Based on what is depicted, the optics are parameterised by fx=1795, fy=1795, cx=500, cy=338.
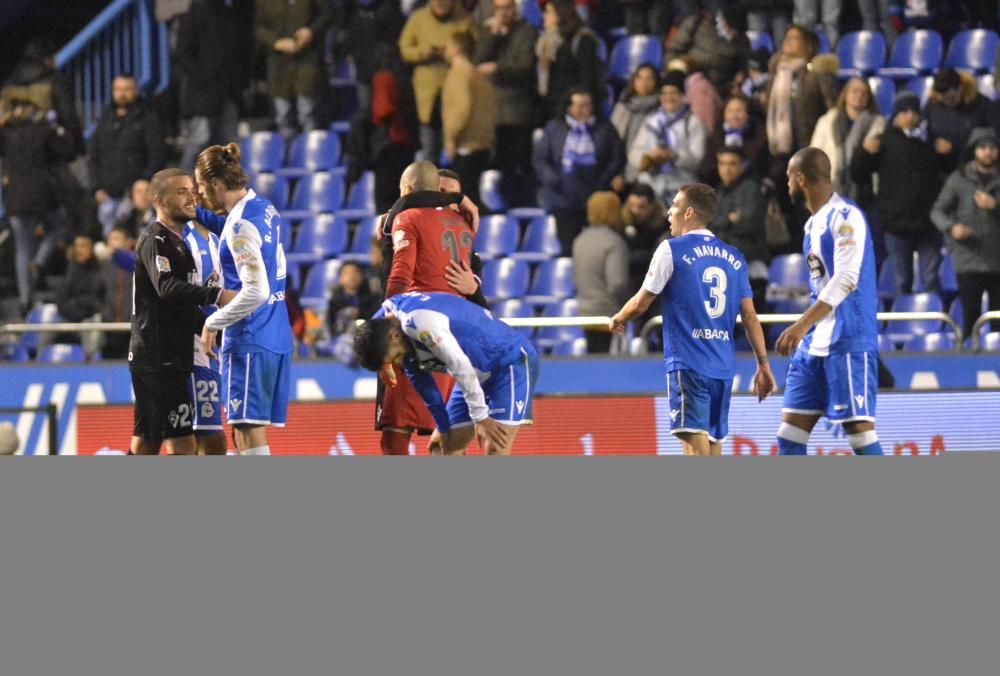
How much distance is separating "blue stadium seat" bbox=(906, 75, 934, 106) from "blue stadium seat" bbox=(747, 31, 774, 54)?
1116mm

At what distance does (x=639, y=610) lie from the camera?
5.01m

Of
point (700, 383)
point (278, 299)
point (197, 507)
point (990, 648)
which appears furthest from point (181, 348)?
point (990, 648)

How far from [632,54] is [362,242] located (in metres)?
2.70

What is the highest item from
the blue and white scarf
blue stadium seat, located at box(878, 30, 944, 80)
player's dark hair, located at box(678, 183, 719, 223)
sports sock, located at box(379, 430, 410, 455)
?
blue stadium seat, located at box(878, 30, 944, 80)

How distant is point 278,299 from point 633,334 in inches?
187

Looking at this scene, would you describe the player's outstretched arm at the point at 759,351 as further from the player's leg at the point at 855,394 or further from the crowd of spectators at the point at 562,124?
the crowd of spectators at the point at 562,124

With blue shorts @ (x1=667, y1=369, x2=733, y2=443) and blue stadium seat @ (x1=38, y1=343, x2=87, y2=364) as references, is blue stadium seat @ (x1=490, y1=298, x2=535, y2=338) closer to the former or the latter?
blue stadium seat @ (x1=38, y1=343, x2=87, y2=364)

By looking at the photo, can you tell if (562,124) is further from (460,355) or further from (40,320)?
(460,355)

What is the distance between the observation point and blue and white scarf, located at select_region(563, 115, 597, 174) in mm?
13352

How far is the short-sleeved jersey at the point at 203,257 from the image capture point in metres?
8.54


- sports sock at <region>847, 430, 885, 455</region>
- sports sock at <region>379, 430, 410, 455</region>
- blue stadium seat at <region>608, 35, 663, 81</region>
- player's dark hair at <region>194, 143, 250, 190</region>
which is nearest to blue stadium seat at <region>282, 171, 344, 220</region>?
blue stadium seat at <region>608, 35, 663, 81</region>

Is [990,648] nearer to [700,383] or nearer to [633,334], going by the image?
[700,383]

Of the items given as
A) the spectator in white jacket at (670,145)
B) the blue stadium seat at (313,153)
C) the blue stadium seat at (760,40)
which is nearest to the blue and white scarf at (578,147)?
the spectator in white jacket at (670,145)

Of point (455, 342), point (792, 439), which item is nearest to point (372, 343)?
point (455, 342)
